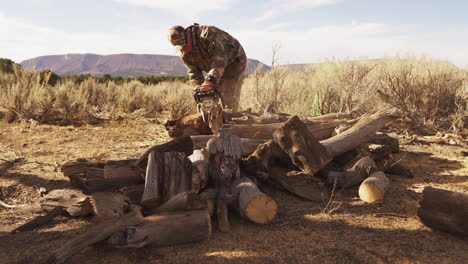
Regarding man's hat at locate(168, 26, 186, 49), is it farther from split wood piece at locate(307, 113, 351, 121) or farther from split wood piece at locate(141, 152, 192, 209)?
split wood piece at locate(141, 152, 192, 209)

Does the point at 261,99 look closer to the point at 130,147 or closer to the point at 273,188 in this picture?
the point at 130,147

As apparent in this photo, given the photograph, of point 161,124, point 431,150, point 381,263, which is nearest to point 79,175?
point 381,263

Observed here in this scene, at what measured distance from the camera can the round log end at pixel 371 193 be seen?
302cm

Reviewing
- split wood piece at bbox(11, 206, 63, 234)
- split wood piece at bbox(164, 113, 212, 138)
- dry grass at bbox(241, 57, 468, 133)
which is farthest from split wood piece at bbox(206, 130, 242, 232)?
dry grass at bbox(241, 57, 468, 133)

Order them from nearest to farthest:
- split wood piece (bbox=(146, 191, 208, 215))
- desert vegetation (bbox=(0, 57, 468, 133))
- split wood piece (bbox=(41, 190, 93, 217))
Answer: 1. split wood piece (bbox=(146, 191, 208, 215))
2. split wood piece (bbox=(41, 190, 93, 217))
3. desert vegetation (bbox=(0, 57, 468, 133))

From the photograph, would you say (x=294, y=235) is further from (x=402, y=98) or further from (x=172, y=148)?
(x=402, y=98)

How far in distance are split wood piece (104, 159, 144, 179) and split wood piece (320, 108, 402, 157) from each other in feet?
6.85

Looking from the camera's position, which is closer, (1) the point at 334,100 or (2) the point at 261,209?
(2) the point at 261,209

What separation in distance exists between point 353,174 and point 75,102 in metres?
7.55

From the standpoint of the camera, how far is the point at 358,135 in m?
3.85

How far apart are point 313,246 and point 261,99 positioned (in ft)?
19.2

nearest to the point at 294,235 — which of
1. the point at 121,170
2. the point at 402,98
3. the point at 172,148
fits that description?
the point at 172,148

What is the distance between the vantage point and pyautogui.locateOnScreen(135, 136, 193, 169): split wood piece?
2912mm

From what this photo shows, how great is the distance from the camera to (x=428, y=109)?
6887mm
